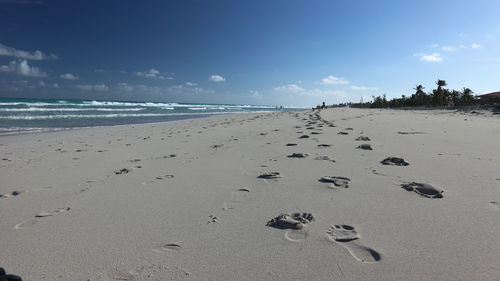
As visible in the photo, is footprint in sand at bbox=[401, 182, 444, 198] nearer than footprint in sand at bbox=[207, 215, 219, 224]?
No

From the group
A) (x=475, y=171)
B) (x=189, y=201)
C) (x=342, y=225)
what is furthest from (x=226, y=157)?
(x=475, y=171)

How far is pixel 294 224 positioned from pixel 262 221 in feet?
0.79

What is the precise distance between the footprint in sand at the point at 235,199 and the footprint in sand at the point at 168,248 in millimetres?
635

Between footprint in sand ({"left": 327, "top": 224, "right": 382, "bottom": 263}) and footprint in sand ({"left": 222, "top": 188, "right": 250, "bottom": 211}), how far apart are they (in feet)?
2.78

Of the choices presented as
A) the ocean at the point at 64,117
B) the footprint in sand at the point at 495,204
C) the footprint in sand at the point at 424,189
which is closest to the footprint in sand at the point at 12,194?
the footprint in sand at the point at 424,189

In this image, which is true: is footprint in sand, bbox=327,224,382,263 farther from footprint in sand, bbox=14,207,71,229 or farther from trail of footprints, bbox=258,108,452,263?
footprint in sand, bbox=14,207,71,229

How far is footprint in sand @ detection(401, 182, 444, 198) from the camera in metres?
2.37

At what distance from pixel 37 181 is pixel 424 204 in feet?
13.9

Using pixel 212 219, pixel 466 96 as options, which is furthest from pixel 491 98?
pixel 212 219

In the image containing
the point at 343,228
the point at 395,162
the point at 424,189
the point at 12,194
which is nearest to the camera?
the point at 343,228

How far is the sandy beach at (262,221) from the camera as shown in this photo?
1.46m

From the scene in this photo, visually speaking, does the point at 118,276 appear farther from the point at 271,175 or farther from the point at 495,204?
the point at 495,204

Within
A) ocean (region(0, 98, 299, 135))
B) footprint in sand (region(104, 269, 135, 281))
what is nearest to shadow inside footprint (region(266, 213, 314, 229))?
footprint in sand (region(104, 269, 135, 281))

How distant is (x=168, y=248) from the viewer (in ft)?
5.54
